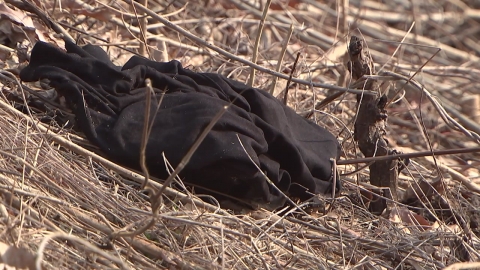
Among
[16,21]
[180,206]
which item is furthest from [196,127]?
[16,21]

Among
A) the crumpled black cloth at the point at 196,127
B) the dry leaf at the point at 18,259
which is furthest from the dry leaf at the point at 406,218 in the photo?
the dry leaf at the point at 18,259

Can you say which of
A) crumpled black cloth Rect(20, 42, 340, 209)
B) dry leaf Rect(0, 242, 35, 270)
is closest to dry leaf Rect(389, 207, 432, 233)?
crumpled black cloth Rect(20, 42, 340, 209)

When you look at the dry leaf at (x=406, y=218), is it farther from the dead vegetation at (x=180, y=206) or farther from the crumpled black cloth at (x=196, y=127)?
the crumpled black cloth at (x=196, y=127)

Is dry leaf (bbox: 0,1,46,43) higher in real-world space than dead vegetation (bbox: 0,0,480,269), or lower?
higher

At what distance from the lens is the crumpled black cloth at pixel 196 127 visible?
2.47m

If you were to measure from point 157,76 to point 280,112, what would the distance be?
19.0 inches

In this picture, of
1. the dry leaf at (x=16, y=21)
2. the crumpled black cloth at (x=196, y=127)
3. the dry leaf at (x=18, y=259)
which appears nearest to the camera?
the dry leaf at (x=18, y=259)

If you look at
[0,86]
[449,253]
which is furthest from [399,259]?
[0,86]

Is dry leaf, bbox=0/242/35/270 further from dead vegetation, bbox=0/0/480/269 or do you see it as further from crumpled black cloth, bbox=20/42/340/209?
crumpled black cloth, bbox=20/42/340/209

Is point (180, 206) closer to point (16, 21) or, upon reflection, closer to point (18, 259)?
point (18, 259)

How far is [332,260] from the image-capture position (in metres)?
2.43

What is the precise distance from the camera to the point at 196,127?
249cm

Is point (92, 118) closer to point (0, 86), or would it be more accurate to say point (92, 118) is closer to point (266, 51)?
point (0, 86)

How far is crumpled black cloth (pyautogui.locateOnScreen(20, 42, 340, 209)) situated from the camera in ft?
8.12
